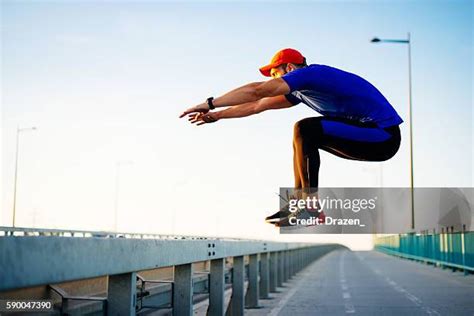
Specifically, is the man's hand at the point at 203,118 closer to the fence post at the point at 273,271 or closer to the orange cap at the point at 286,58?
the orange cap at the point at 286,58

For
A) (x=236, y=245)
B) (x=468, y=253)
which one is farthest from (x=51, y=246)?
(x=468, y=253)

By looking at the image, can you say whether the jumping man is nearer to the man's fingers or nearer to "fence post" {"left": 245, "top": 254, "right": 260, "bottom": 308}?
the man's fingers

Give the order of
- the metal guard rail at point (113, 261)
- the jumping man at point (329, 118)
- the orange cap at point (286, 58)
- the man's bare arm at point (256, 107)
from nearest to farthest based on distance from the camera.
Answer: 1. the metal guard rail at point (113, 261)
2. the jumping man at point (329, 118)
3. the orange cap at point (286, 58)
4. the man's bare arm at point (256, 107)

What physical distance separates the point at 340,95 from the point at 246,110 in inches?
44.4

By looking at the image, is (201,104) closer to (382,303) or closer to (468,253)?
(382,303)

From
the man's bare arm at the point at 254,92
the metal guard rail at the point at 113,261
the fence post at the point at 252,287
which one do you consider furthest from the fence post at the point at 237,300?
the man's bare arm at the point at 254,92

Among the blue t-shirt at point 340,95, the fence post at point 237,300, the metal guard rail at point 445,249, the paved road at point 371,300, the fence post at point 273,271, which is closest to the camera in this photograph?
the blue t-shirt at point 340,95

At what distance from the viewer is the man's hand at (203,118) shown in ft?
14.1

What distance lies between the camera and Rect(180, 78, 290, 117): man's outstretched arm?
11.7 feet

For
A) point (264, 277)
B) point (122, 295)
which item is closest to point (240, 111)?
point (122, 295)

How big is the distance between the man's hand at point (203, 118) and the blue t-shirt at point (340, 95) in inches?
28.1

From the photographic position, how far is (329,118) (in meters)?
3.91

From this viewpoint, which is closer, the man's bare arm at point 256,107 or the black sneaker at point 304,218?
the black sneaker at point 304,218

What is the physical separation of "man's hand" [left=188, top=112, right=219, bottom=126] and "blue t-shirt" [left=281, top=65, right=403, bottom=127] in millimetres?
713
